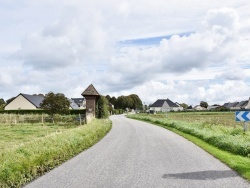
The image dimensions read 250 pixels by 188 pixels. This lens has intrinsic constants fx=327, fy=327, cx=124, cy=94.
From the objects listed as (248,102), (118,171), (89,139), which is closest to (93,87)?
(89,139)

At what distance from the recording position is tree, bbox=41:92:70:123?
1962 inches

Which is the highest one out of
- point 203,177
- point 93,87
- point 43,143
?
point 93,87

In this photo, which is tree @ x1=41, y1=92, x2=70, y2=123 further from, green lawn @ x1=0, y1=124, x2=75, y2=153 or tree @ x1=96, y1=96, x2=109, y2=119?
green lawn @ x1=0, y1=124, x2=75, y2=153

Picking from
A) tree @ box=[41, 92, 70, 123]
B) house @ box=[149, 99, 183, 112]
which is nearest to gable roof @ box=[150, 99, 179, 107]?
house @ box=[149, 99, 183, 112]

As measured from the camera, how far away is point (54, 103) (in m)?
49.8

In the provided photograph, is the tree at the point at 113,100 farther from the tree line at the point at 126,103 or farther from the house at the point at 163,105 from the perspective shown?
the house at the point at 163,105

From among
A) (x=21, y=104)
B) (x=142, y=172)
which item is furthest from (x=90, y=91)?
(x=21, y=104)

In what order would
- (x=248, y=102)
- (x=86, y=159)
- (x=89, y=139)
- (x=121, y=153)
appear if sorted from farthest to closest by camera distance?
(x=248, y=102) < (x=89, y=139) < (x=121, y=153) < (x=86, y=159)

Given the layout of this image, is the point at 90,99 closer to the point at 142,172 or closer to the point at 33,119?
the point at 33,119

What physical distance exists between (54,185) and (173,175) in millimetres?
3410

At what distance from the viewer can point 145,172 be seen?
1001cm

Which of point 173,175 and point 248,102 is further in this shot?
point 248,102

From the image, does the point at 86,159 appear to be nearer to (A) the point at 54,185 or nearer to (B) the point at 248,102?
(A) the point at 54,185

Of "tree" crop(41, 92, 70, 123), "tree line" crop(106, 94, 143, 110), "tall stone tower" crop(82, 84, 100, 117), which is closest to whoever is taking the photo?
"tall stone tower" crop(82, 84, 100, 117)
